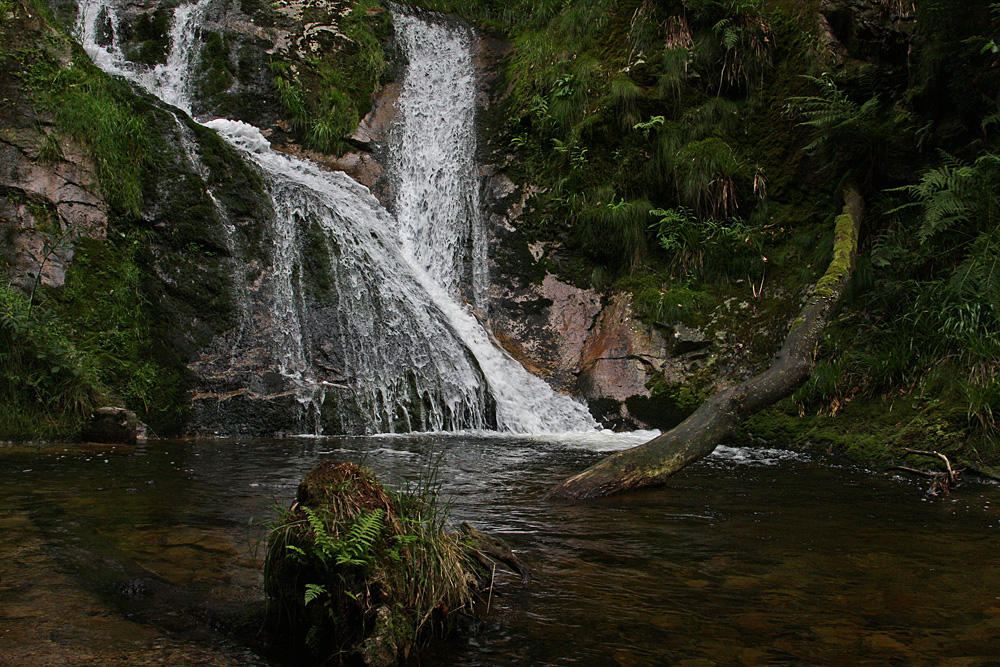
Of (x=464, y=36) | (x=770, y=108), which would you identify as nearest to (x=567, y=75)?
(x=770, y=108)

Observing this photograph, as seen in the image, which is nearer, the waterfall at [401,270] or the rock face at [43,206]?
the rock face at [43,206]

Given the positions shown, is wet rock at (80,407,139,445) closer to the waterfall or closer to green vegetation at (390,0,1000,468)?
the waterfall

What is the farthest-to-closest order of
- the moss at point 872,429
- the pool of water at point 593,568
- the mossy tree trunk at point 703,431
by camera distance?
the moss at point 872,429, the mossy tree trunk at point 703,431, the pool of water at point 593,568

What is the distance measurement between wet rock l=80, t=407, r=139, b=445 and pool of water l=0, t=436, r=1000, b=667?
45.9 inches

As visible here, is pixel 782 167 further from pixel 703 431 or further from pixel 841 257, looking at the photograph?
pixel 703 431

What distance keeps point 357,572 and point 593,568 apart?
135cm

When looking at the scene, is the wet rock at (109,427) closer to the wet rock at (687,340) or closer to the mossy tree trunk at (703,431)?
the mossy tree trunk at (703,431)

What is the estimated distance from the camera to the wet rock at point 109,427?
6660 mm

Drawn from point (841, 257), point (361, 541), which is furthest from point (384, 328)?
point (361, 541)

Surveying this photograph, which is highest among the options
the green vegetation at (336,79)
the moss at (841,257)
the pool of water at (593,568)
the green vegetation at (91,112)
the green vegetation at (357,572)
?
the green vegetation at (336,79)

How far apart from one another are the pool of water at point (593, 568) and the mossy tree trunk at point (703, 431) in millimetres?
198

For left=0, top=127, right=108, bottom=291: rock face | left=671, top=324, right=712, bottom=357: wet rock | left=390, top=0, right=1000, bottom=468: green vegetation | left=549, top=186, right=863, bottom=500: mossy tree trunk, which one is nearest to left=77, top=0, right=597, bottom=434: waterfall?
left=390, top=0, right=1000, bottom=468: green vegetation

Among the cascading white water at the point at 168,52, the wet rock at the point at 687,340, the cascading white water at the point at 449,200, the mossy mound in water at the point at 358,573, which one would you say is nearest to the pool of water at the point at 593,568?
the mossy mound in water at the point at 358,573

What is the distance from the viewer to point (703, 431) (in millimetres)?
4844
